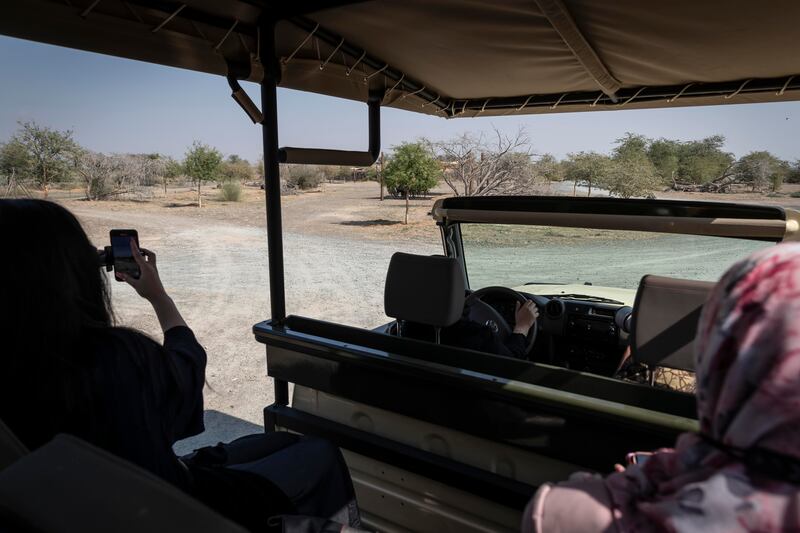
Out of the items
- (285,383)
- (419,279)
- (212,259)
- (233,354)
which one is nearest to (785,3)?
(419,279)

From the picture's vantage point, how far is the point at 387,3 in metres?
2.25

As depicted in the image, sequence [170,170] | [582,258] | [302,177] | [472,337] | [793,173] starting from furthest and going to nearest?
[302,177], [170,170], [793,173], [582,258], [472,337]

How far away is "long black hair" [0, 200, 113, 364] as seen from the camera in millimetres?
1188

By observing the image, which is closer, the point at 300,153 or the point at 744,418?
the point at 744,418

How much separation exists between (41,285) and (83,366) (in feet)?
0.69

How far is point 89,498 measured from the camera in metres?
0.84

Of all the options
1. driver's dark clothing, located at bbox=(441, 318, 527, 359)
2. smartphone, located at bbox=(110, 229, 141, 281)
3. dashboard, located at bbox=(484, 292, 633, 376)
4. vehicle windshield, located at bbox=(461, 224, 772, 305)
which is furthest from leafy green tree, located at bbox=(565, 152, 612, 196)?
smartphone, located at bbox=(110, 229, 141, 281)

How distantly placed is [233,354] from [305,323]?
16.5 feet

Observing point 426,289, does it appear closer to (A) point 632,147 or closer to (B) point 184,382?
(B) point 184,382

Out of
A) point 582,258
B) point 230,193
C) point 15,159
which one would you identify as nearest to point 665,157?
point 582,258

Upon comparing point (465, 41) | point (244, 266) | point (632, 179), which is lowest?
point (244, 266)

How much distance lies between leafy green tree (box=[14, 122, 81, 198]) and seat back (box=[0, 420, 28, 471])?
Result: 25.7 metres

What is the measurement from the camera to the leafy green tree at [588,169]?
79.2ft

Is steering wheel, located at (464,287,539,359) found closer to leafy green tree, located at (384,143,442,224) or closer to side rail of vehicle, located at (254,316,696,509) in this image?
side rail of vehicle, located at (254,316,696,509)
